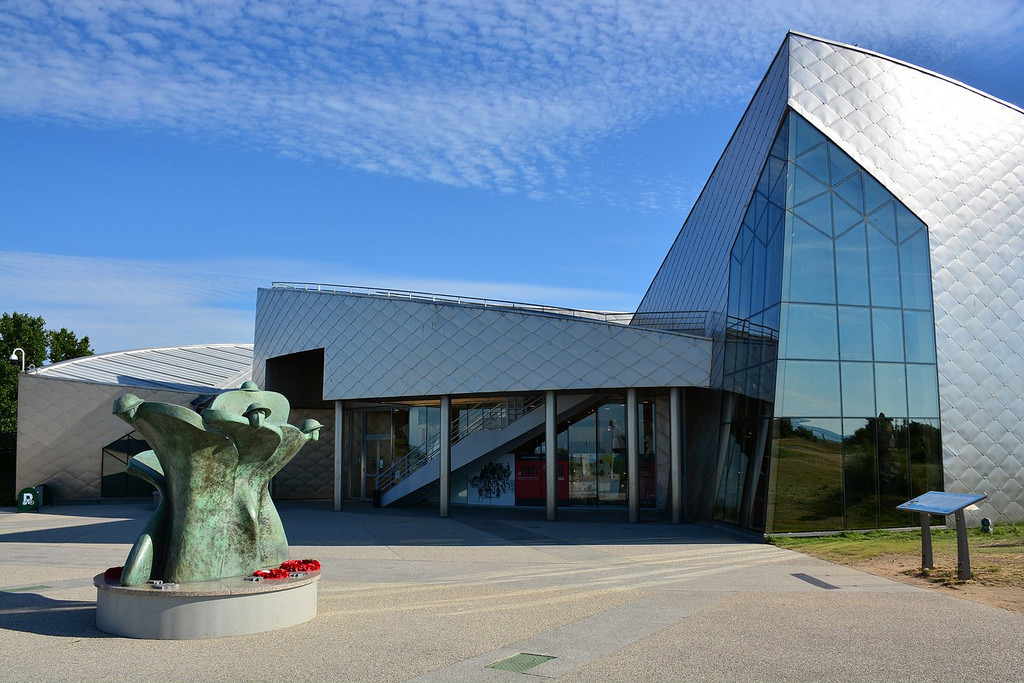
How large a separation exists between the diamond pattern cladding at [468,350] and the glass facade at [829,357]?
245 centimetres

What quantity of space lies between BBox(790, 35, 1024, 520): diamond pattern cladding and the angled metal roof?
27.2 m

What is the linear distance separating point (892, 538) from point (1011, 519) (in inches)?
166

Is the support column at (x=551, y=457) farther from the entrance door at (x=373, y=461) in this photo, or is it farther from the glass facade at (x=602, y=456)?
the entrance door at (x=373, y=461)

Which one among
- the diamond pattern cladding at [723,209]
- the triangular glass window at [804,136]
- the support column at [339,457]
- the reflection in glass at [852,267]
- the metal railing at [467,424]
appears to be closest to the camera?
the reflection in glass at [852,267]

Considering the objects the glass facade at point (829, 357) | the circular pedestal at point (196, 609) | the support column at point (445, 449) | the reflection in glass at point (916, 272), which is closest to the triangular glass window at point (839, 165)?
the glass facade at point (829, 357)

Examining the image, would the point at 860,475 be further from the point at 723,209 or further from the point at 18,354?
the point at 18,354

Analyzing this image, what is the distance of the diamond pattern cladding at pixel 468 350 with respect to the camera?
21750 mm

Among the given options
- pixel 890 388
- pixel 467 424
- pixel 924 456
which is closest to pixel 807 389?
pixel 890 388

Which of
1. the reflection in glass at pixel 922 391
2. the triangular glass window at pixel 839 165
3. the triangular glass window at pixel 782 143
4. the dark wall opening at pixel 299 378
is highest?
the triangular glass window at pixel 782 143

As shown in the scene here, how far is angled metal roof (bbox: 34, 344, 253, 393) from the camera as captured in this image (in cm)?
3441

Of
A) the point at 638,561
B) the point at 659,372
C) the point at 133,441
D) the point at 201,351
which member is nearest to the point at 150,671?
the point at 638,561

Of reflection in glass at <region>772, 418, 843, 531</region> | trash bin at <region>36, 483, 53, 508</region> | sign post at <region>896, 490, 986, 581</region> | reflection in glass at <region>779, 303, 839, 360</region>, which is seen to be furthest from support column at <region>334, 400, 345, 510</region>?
sign post at <region>896, 490, 986, 581</region>

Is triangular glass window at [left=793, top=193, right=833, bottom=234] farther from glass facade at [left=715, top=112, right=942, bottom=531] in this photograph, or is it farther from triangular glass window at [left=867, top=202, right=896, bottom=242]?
triangular glass window at [left=867, top=202, right=896, bottom=242]

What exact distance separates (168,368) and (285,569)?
32.5 metres
